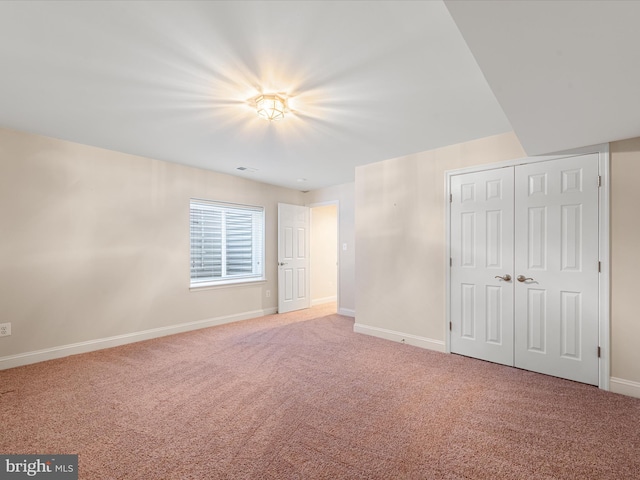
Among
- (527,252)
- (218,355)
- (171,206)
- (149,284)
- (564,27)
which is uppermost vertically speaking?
(564,27)

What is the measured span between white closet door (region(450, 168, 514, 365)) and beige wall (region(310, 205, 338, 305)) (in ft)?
11.1

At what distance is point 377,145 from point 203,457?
322 centimetres

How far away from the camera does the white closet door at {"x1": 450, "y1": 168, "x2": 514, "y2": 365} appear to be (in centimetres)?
315

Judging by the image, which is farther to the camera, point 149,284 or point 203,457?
point 149,284

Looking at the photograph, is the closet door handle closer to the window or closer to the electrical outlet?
the window

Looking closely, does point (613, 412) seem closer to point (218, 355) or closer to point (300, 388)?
point (300, 388)

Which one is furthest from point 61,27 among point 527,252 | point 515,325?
point 515,325

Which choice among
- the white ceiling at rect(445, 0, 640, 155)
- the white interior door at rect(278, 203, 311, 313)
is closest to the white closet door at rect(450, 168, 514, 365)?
the white ceiling at rect(445, 0, 640, 155)

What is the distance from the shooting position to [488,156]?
3260 mm

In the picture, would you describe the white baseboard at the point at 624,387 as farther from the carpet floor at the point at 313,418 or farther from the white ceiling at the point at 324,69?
the white ceiling at the point at 324,69

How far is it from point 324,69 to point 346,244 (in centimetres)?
380

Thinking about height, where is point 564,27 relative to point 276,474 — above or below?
above

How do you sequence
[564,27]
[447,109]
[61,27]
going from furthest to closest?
[447,109], [61,27], [564,27]

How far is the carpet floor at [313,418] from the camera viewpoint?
1.72 meters
